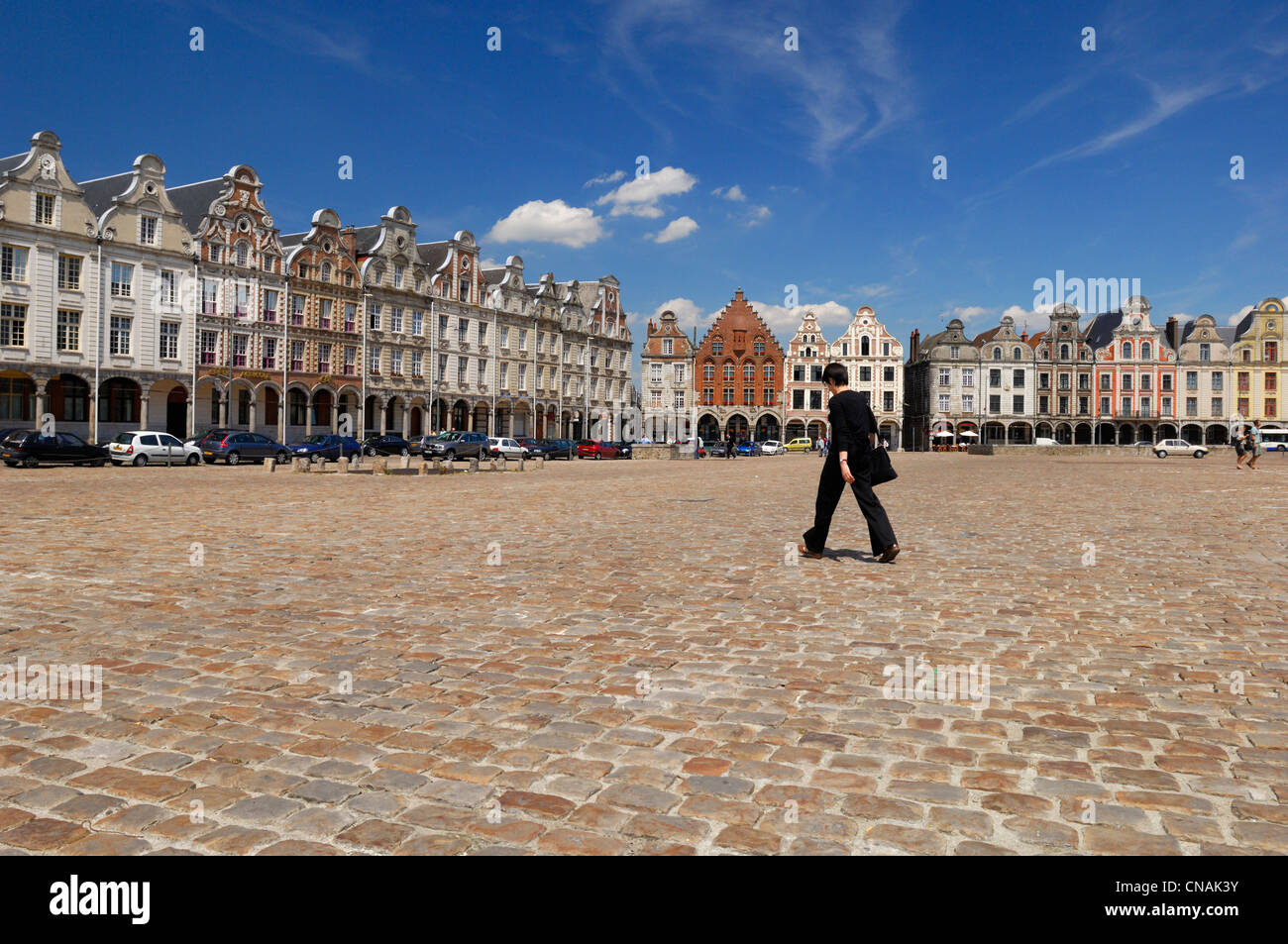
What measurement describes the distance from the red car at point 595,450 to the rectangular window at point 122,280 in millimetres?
27423

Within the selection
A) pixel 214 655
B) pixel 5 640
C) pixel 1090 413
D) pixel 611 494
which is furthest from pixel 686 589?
pixel 1090 413

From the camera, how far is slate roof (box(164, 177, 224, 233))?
164ft

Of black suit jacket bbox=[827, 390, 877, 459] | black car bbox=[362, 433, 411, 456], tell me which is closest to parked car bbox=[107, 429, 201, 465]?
black car bbox=[362, 433, 411, 456]

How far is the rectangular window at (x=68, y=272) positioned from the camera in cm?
4322

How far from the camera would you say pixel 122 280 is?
45.6 m

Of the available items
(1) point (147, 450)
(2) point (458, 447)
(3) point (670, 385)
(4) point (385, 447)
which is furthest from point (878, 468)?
(3) point (670, 385)

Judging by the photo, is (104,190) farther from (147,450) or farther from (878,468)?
(878,468)

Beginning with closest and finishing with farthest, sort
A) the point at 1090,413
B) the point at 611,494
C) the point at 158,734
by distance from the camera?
the point at 158,734 → the point at 611,494 → the point at 1090,413

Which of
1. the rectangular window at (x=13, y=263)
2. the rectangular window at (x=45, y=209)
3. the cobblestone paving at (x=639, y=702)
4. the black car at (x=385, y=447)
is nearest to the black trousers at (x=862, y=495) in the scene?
the cobblestone paving at (x=639, y=702)

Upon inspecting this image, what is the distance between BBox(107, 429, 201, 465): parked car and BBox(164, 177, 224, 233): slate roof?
18.2 m

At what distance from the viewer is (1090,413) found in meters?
86.6

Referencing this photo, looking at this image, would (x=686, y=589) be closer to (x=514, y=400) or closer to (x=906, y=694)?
(x=906, y=694)
